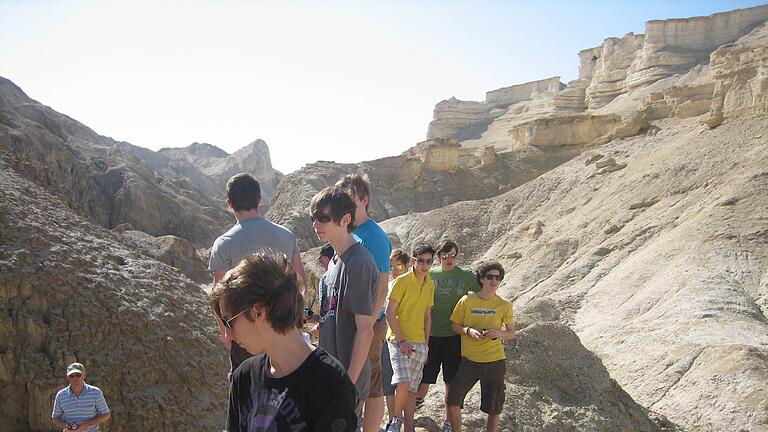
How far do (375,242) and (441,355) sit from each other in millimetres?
1745

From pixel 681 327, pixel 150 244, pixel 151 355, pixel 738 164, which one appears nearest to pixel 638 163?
pixel 738 164

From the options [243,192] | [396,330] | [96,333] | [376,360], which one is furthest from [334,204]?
[96,333]

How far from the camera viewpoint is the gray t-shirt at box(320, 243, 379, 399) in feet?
10.0

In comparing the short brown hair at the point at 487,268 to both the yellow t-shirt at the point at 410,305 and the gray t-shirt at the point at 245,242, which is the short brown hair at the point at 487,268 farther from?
the gray t-shirt at the point at 245,242

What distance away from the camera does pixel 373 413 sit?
365 cm

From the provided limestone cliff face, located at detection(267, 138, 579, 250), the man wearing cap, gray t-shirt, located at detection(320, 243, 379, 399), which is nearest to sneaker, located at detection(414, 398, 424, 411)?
gray t-shirt, located at detection(320, 243, 379, 399)

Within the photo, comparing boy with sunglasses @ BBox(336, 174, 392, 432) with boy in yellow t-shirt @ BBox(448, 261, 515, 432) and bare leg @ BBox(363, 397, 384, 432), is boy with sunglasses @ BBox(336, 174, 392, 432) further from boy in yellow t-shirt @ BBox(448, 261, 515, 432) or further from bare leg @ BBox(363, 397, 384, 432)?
boy in yellow t-shirt @ BBox(448, 261, 515, 432)

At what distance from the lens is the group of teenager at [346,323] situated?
193 cm

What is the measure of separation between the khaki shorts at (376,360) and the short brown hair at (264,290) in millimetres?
1578

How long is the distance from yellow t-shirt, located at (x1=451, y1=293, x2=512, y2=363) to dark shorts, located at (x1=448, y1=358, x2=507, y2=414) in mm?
62

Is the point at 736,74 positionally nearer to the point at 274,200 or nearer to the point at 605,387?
the point at 605,387

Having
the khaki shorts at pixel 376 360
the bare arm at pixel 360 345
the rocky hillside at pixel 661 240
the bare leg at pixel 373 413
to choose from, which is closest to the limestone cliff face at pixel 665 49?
the rocky hillside at pixel 661 240

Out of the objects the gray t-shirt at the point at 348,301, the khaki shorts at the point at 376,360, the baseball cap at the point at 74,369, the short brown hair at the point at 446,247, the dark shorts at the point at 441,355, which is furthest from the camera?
the short brown hair at the point at 446,247

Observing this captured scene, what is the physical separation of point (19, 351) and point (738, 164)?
1986 cm
